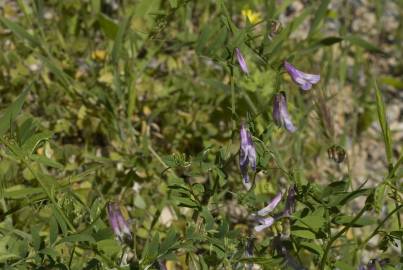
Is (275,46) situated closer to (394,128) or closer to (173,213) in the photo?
(173,213)

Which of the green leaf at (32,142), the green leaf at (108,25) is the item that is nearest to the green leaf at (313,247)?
the green leaf at (32,142)

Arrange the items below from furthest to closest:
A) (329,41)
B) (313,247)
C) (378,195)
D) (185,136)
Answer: (185,136)
(329,41)
(313,247)
(378,195)

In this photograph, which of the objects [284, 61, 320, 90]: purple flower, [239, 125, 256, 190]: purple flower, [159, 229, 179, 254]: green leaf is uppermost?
[284, 61, 320, 90]: purple flower

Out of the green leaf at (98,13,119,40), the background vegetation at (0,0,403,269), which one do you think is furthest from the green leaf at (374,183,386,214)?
the green leaf at (98,13,119,40)

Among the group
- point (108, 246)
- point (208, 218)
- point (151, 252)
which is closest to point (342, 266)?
point (208, 218)

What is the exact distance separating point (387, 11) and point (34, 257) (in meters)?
3.23

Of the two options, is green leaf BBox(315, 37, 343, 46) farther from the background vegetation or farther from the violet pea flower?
the violet pea flower

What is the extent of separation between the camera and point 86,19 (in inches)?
127

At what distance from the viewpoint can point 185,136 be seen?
9.99ft

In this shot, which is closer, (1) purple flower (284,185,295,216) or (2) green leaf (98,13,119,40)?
(1) purple flower (284,185,295,216)

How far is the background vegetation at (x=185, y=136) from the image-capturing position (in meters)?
1.83

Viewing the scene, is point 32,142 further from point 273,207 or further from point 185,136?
point 185,136

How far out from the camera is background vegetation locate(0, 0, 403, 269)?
1826mm

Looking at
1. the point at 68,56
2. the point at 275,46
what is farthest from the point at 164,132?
the point at 275,46
